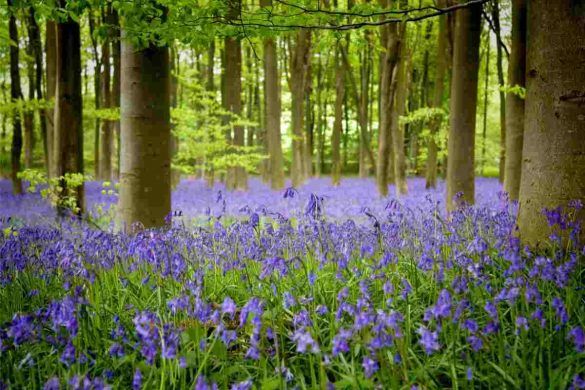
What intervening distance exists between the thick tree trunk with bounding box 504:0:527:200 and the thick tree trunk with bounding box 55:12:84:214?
680cm

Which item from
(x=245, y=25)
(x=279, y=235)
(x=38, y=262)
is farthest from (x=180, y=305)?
(x=245, y=25)

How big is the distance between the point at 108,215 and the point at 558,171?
8.08 meters

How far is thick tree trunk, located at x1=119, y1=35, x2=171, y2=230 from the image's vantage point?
4938 millimetres

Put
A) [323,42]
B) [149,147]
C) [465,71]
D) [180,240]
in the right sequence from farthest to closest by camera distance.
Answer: [465,71] < [149,147] < [323,42] < [180,240]

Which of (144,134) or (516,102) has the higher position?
(516,102)

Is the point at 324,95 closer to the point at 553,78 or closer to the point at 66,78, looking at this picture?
the point at 66,78

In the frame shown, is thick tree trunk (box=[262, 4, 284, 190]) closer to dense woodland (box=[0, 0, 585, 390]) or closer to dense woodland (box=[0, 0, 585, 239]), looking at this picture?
dense woodland (box=[0, 0, 585, 239])

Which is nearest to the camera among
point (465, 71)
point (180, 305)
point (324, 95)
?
point (180, 305)

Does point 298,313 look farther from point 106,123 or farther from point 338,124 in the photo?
point 338,124

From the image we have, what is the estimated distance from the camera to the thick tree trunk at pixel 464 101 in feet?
22.1

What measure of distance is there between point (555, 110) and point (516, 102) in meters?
4.28

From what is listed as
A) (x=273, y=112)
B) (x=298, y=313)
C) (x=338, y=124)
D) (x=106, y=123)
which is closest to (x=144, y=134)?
(x=298, y=313)

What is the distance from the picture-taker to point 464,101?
684 cm

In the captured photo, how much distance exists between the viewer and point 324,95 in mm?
31312
